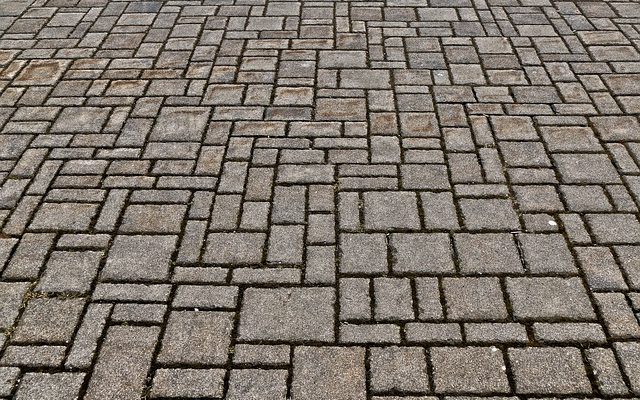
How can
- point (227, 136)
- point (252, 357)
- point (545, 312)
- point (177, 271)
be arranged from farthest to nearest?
point (227, 136)
point (177, 271)
point (545, 312)
point (252, 357)

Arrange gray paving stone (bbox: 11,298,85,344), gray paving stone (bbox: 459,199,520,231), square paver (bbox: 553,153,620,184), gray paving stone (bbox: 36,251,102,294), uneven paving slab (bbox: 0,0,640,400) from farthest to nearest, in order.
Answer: square paver (bbox: 553,153,620,184) < gray paving stone (bbox: 459,199,520,231) < gray paving stone (bbox: 36,251,102,294) < gray paving stone (bbox: 11,298,85,344) < uneven paving slab (bbox: 0,0,640,400)

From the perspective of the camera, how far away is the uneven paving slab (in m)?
2.85

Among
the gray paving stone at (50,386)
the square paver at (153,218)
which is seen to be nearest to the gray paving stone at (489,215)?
the square paver at (153,218)

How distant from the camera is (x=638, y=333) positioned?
2953 mm

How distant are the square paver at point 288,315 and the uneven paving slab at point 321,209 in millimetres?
11

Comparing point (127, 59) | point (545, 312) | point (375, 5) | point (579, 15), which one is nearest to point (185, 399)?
point (545, 312)

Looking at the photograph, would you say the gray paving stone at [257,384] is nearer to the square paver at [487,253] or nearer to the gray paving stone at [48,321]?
the gray paving stone at [48,321]

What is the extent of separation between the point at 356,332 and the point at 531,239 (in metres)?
1.17

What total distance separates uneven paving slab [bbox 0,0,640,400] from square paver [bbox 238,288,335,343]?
0.01m

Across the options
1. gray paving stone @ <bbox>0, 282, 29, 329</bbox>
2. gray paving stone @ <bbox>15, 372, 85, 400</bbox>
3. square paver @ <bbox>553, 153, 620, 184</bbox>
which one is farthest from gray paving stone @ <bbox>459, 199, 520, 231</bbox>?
gray paving stone @ <bbox>0, 282, 29, 329</bbox>

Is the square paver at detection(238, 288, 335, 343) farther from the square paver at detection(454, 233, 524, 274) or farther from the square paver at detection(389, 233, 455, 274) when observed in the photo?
the square paver at detection(454, 233, 524, 274)

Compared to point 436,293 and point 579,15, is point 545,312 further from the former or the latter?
point 579,15

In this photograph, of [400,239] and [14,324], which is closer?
[14,324]

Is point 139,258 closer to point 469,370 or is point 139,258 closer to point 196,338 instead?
point 196,338
